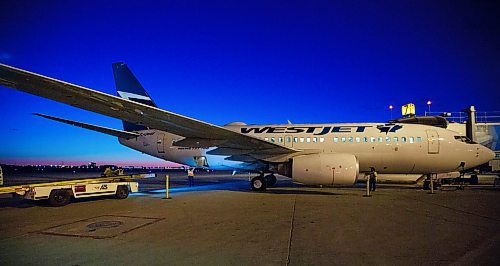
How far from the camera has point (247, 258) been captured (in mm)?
4918

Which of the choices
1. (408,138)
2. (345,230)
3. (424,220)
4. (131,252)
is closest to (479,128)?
(408,138)

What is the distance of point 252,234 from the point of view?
21.6 feet

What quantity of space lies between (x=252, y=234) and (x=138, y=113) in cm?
639

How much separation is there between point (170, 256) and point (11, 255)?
2.56 m

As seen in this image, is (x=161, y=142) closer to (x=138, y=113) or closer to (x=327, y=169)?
(x=138, y=113)

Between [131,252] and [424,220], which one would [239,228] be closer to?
[131,252]

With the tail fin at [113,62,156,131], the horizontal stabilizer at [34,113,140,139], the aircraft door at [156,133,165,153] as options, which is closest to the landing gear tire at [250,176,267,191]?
the aircraft door at [156,133,165,153]

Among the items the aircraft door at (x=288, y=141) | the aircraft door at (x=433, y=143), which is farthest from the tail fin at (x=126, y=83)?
the aircraft door at (x=433, y=143)

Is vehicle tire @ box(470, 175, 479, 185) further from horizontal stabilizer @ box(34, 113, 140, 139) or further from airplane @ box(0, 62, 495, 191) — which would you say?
horizontal stabilizer @ box(34, 113, 140, 139)

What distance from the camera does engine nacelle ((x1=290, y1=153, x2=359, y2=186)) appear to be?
13234mm

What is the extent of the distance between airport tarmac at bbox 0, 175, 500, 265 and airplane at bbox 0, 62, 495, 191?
124 inches

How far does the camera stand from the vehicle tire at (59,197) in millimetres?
10920

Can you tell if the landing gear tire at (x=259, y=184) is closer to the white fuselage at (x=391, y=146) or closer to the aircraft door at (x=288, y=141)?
the white fuselage at (x=391, y=146)

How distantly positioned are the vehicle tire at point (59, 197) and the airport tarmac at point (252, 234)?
0.65 meters
